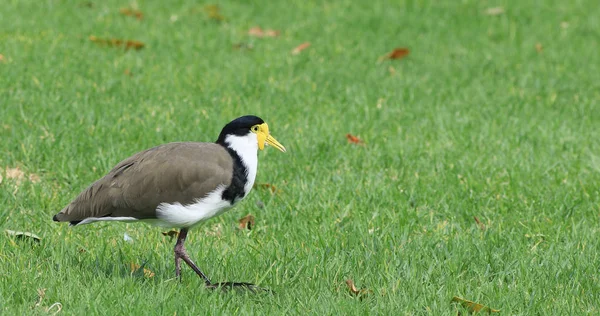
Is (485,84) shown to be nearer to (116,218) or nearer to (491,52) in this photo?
(491,52)

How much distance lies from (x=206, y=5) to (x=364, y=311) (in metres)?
6.52

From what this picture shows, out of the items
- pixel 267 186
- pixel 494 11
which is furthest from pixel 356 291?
pixel 494 11

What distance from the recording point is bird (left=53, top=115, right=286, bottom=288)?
4.45 metres

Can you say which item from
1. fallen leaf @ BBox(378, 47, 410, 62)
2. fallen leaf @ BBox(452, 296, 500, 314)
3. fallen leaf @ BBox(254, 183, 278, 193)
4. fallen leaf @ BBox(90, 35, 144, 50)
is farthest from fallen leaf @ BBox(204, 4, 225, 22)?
fallen leaf @ BBox(452, 296, 500, 314)

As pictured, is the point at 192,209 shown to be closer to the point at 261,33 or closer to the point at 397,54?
the point at 397,54

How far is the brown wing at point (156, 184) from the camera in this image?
4.46 metres

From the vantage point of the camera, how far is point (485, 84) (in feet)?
28.0

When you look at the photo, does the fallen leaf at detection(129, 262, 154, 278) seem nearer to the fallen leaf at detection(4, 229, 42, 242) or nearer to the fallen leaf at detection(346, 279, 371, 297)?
the fallen leaf at detection(4, 229, 42, 242)

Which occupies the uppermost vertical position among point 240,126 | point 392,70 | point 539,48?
point 240,126

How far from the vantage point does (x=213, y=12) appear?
32.7 feet

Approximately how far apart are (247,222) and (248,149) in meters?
1.05

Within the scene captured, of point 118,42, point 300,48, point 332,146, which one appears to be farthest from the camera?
point 300,48

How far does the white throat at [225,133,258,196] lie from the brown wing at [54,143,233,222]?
0.06m

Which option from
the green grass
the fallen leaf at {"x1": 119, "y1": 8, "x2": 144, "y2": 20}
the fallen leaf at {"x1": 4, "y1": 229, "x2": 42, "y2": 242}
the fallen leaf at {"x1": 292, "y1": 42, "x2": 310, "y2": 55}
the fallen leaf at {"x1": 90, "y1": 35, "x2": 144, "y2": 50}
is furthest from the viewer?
the fallen leaf at {"x1": 119, "y1": 8, "x2": 144, "y2": 20}
